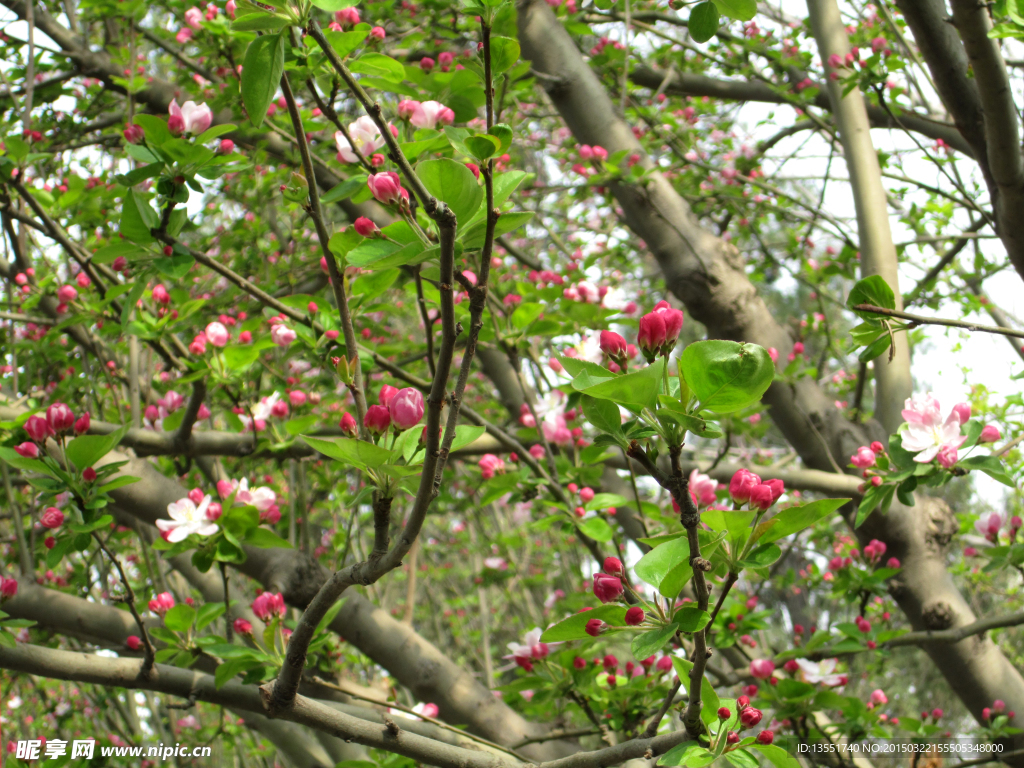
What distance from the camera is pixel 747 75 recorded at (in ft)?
9.13

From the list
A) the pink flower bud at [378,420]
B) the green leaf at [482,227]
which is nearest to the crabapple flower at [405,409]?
the pink flower bud at [378,420]

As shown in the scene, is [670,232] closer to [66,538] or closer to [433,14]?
Result: [433,14]

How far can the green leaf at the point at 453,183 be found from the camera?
682 mm

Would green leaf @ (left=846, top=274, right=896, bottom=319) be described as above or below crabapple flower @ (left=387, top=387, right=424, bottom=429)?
above

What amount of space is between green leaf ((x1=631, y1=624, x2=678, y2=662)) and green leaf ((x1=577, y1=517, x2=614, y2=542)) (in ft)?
2.11

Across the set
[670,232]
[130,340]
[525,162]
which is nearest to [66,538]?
[130,340]

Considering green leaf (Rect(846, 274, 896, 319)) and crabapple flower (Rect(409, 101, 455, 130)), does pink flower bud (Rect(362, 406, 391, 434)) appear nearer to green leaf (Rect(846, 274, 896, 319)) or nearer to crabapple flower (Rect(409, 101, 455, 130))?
crabapple flower (Rect(409, 101, 455, 130))

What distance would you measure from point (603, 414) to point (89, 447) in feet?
3.11

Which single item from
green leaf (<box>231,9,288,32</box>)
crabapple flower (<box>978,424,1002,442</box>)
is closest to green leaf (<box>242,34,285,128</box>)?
green leaf (<box>231,9,288,32</box>)

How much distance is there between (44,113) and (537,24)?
1859 millimetres

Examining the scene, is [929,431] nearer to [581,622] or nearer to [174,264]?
[581,622]

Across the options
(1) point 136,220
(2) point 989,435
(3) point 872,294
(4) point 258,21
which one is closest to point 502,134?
(4) point 258,21

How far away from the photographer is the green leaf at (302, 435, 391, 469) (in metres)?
0.66

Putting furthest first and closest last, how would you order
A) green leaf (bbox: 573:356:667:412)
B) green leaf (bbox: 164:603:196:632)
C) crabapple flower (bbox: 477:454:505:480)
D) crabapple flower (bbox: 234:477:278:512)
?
crabapple flower (bbox: 477:454:505:480), crabapple flower (bbox: 234:477:278:512), green leaf (bbox: 164:603:196:632), green leaf (bbox: 573:356:667:412)
